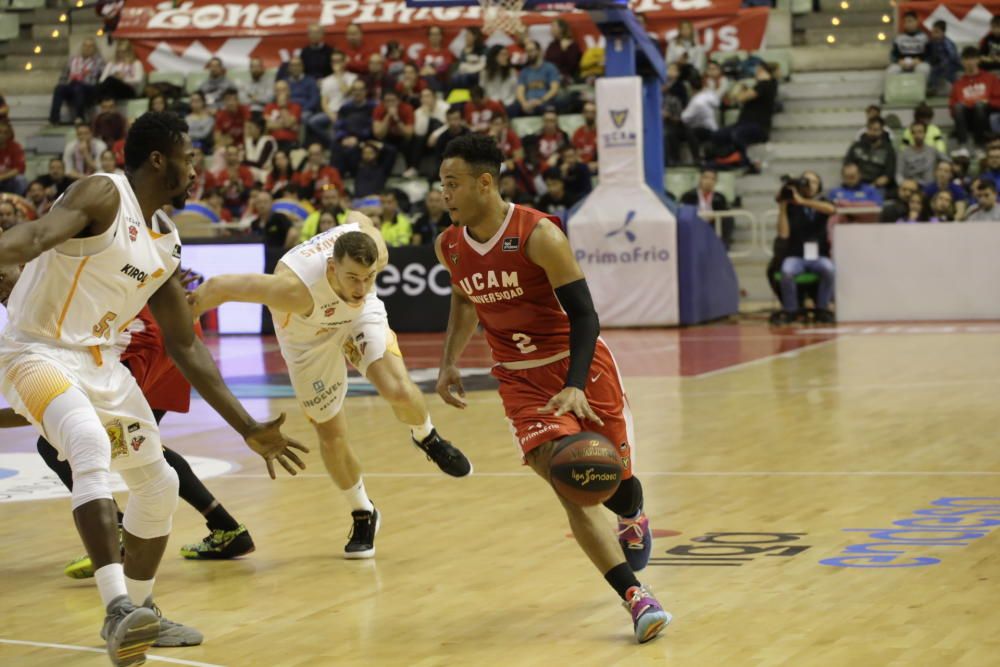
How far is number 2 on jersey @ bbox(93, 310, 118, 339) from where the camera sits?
5551 mm

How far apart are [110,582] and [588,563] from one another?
2490mm

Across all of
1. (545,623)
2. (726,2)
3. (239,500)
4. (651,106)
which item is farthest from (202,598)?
(726,2)

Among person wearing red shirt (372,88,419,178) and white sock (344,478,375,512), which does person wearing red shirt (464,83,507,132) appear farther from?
white sock (344,478,375,512)

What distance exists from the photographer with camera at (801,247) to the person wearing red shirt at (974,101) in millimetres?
3430

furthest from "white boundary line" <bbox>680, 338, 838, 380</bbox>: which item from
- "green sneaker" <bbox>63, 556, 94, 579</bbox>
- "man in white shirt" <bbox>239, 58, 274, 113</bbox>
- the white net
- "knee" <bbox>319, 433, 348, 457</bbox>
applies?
"man in white shirt" <bbox>239, 58, 274, 113</bbox>

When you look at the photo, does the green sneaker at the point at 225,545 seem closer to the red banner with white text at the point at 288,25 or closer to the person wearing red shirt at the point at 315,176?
the person wearing red shirt at the point at 315,176

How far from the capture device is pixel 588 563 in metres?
→ 6.92

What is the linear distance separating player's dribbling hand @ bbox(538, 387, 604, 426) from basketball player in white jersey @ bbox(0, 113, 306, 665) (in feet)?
3.04

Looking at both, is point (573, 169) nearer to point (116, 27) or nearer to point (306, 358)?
point (116, 27)

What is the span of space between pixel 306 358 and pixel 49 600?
1795 mm

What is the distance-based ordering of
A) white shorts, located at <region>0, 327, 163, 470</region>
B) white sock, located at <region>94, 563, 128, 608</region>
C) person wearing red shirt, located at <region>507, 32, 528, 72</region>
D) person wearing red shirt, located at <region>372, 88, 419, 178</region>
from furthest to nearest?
1. person wearing red shirt, located at <region>507, 32, 528, 72</region>
2. person wearing red shirt, located at <region>372, 88, 419, 178</region>
3. white shorts, located at <region>0, 327, 163, 470</region>
4. white sock, located at <region>94, 563, 128, 608</region>

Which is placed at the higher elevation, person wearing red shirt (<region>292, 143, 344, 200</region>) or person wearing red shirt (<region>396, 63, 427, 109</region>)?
person wearing red shirt (<region>396, 63, 427, 109</region>)

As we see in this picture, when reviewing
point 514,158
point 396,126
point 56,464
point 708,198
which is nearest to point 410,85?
point 396,126

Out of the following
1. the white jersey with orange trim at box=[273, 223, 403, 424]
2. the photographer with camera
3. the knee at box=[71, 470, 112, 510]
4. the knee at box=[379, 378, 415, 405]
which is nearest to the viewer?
the knee at box=[71, 470, 112, 510]
